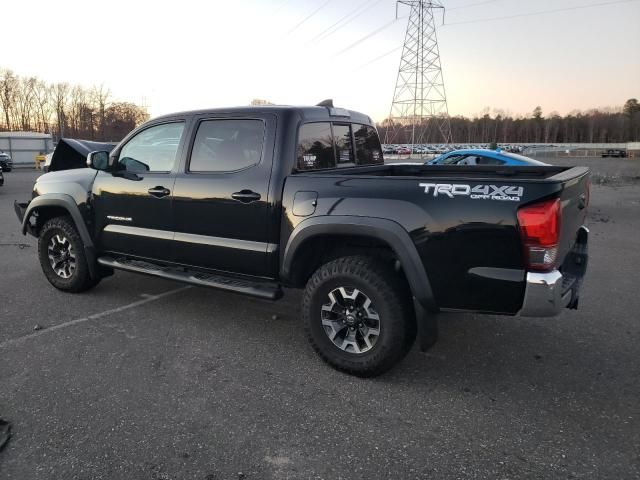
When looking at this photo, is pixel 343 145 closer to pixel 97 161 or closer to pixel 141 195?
pixel 141 195

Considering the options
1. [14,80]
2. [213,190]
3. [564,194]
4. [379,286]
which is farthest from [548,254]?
[14,80]

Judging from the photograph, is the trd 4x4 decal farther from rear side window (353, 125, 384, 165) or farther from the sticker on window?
rear side window (353, 125, 384, 165)

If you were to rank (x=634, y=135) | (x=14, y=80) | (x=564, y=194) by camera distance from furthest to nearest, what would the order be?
(x=634, y=135) → (x=14, y=80) → (x=564, y=194)

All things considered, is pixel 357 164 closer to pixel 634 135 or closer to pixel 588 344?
pixel 588 344

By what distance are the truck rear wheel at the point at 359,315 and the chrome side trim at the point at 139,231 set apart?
1.57 metres

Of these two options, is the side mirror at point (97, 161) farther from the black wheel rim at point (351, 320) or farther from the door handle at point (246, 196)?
the black wheel rim at point (351, 320)

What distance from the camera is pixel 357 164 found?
188 inches

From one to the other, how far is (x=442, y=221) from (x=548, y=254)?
638 millimetres

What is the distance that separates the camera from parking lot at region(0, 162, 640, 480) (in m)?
2.58

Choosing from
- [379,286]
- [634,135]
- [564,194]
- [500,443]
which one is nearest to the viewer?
[500,443]

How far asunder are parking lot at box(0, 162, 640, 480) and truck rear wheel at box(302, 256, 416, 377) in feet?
0.59

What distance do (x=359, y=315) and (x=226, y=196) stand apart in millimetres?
1462

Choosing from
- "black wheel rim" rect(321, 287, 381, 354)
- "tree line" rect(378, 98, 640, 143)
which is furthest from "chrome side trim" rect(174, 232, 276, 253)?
"tree line" rect(378, 98, 640, 143)

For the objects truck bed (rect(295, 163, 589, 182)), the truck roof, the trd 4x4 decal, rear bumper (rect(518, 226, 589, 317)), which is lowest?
rear bumper (rect(518, 226, 589, 317))
